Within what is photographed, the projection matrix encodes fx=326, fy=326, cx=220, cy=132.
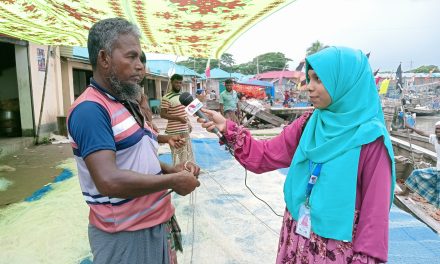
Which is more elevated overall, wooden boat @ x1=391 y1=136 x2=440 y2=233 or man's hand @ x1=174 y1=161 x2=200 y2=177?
man's hand @ x1=174 y1=161 x2=200 y2=177

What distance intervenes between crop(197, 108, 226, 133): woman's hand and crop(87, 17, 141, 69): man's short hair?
2.24 ft

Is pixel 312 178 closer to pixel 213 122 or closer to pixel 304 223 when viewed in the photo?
pixel 304 223

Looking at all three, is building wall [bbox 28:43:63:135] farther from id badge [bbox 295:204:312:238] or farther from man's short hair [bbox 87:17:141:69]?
id badge [bbox 295:204:312:238]

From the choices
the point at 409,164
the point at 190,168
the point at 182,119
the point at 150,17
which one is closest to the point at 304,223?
the point at 190,168

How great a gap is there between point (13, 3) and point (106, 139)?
314cm

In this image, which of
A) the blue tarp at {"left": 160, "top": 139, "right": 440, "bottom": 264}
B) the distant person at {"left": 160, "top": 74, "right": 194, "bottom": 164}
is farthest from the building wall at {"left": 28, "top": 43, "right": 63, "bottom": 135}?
the blue tarp at {"left": 160, "top": 139, "right": 440, "bottom": 264}

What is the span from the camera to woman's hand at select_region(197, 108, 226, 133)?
187cm

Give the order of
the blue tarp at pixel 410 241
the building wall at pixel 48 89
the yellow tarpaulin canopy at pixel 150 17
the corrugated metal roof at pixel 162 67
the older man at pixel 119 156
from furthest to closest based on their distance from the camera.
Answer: the corrugated metal roof at pixel 162 67 < the building wall at pixel 48 89 < the yellow tarpaulin canopy at pixel 150 17 < the blue tarp at pixel 410 241 < the older man at pixel 119 156

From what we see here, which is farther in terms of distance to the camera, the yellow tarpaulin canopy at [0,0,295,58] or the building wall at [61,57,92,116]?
the building wall at [61,57,92,116]

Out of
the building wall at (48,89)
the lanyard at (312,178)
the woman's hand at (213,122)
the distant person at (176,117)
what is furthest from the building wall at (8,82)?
the lanyard at (312,178)

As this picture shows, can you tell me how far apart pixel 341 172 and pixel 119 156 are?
92 centimetres

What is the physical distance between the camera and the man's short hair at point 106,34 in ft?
4.28

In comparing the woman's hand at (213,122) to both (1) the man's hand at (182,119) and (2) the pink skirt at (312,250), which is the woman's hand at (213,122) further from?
(1) the man's hand at (182,119)

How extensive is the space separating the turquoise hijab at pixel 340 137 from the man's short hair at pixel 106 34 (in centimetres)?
86
